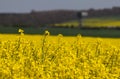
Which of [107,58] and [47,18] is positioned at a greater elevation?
[47,18]

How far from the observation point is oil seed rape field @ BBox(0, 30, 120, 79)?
20.8 feet

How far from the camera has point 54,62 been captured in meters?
7.71

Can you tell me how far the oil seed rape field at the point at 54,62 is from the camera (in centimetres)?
635

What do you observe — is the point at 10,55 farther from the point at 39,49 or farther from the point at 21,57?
the point at 39,49

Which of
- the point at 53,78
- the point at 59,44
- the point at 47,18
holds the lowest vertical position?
the point at 53,78

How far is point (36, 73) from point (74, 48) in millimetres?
3113

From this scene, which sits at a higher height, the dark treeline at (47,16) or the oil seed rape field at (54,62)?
the dark treeline at (47,16)

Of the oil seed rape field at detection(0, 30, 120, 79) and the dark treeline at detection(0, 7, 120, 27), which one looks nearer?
the oil seed rape field at detection(0, 30, 120, 79)

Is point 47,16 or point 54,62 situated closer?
point 54,62

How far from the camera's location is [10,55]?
25.1ft

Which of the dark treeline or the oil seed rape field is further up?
the dark treeline

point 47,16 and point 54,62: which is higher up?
point 47,16

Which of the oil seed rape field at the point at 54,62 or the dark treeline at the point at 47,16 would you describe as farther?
the dark treeline at the point at 47,16

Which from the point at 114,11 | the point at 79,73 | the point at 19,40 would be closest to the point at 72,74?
the point at 79,73
